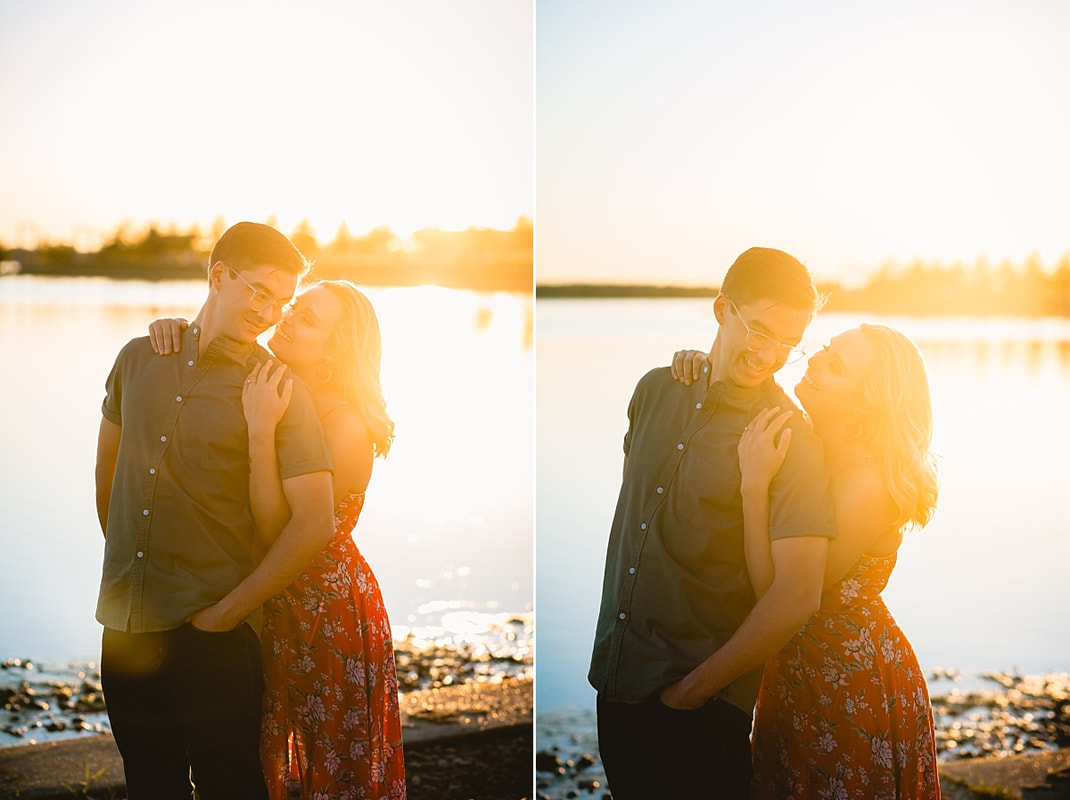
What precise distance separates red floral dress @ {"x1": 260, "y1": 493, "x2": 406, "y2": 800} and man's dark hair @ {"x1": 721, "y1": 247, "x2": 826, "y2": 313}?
1.08 m

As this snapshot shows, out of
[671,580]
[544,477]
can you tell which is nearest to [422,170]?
[544,477]

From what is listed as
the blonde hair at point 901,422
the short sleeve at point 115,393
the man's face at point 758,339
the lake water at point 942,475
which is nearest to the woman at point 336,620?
the short sleeve at point 115,393

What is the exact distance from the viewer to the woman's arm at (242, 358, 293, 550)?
2234 millimetres

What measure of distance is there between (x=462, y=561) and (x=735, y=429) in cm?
230

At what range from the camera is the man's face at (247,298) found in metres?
2.31

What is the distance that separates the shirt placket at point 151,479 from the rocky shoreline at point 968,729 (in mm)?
2117

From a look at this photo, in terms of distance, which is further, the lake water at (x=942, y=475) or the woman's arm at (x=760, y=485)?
the lake water at (x=942, y=475)

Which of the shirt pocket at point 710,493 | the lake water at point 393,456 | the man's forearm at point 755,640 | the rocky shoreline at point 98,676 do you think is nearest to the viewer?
the man's forearm at point 755,640

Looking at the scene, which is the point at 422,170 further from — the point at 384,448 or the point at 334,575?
the point at 334,575

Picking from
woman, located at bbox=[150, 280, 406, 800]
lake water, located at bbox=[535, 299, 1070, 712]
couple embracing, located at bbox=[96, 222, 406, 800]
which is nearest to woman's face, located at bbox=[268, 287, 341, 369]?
woman, located at bbox=[150, 280, 406, 800]

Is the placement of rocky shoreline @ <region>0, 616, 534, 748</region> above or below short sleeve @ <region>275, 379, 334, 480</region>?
below

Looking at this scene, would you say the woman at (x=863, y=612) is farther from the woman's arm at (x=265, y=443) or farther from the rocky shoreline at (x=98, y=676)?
the rocky shoreline at (x=98, y=676)

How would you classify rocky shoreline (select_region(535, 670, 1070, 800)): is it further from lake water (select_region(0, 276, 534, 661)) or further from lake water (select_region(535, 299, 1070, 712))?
lake water (select_region(0, 276, 534, 661))

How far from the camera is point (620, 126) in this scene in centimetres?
418
